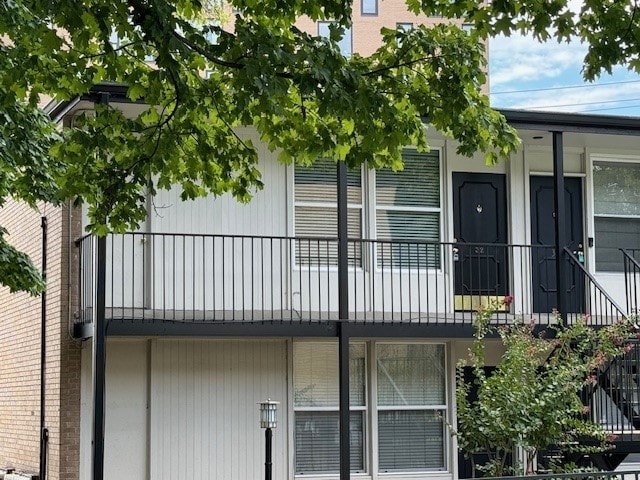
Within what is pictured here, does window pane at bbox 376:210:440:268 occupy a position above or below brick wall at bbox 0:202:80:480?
above

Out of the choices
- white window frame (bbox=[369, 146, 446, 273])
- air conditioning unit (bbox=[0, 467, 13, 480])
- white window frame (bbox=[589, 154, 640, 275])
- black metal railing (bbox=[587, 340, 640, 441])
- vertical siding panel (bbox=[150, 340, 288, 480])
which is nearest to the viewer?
black metal railing (bbox=[587, 340, 640, 441])

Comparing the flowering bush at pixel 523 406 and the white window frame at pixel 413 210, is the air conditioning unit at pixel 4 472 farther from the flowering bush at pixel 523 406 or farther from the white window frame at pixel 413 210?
the flowering bush at pixel 523 406

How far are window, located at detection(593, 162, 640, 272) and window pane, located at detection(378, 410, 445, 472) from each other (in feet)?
12.2

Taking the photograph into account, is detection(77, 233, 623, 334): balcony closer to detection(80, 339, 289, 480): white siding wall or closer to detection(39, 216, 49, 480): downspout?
detection(80, 339, 289, 480): white siding wall

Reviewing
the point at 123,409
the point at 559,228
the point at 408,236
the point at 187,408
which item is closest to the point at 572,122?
the point at 559,228

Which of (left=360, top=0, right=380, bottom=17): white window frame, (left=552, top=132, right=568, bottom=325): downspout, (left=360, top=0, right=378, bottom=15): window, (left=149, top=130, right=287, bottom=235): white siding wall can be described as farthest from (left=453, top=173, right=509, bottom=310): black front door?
(left=360, top=0, right=380, bottom=17): white window frame

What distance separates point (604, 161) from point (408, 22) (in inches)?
1399

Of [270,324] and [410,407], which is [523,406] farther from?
[410,407]

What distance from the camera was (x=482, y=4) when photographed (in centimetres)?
970

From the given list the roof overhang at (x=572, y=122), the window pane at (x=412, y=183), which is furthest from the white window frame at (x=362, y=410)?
the roof overhang at (x=572, y=122)

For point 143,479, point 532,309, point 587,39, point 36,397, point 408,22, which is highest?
point 408,22

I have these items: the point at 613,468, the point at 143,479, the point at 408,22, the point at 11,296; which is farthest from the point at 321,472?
the point at 408,22

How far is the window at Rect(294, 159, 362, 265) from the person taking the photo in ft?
54.0

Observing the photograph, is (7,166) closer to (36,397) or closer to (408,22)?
(36,397)
